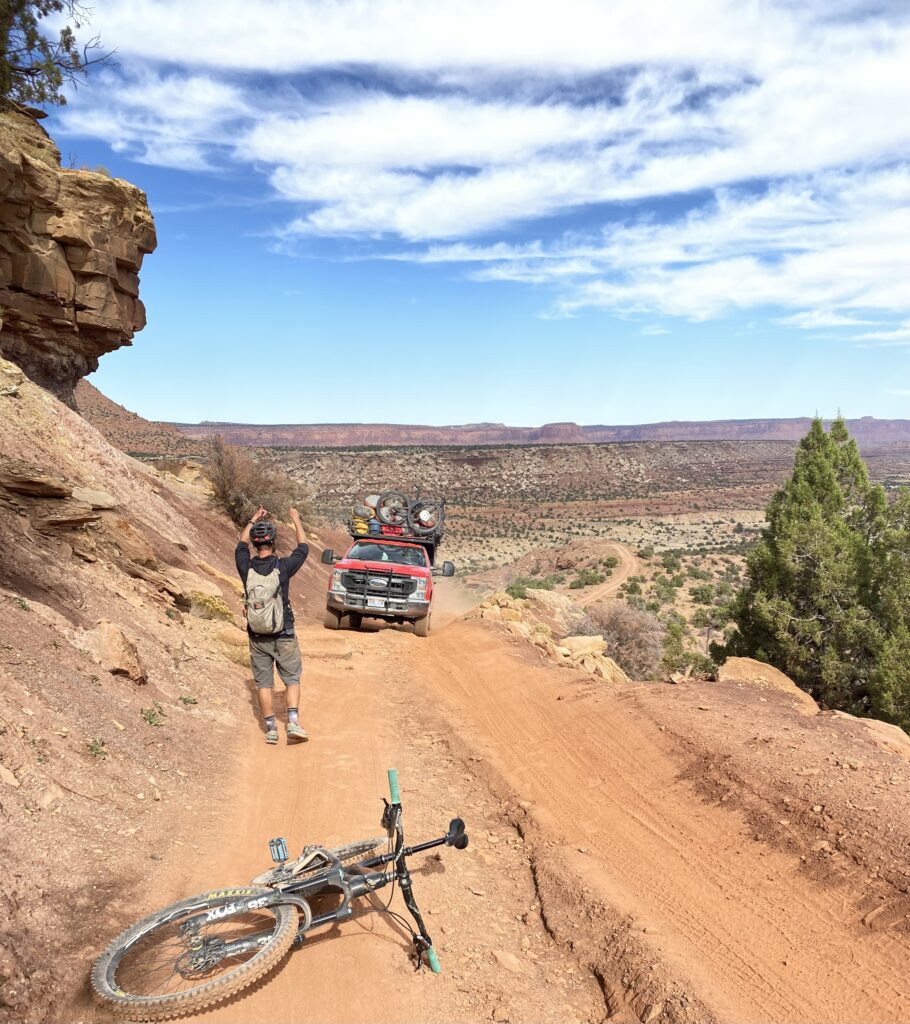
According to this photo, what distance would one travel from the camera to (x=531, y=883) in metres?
4.99

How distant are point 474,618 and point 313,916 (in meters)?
12.0

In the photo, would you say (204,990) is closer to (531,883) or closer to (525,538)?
(531,883)

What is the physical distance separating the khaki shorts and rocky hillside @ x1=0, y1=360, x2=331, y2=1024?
2.33ft

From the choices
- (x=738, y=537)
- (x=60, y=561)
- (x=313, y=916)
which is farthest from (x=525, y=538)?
(x=313, y=916)

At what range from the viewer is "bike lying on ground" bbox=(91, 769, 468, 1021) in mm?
3105

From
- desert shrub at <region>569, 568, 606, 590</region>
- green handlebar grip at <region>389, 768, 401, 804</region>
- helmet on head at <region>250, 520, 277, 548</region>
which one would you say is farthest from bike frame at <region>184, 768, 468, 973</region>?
desert shrub at <region>569, 568, 606, 590</region>

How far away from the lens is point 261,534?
6621mm

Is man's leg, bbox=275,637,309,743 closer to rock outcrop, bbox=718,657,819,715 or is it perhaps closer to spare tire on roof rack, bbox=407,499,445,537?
rock outcrop, bbox=718,657,819,715

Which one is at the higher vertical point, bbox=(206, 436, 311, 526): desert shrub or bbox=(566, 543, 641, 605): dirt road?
bbox=(206, 436, 311, 526): desert shrub

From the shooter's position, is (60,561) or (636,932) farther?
(60,561)

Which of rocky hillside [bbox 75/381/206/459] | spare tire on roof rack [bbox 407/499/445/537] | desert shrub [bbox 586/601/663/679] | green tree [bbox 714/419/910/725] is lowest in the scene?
desert shrub [bbox 586/601/663/679]

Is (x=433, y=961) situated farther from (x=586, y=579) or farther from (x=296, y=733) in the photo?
(x=586, y=579)

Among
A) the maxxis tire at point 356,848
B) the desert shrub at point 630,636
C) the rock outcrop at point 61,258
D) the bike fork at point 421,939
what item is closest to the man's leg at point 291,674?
the maxxis tire at point 356,848

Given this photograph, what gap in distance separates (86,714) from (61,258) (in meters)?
14.4
